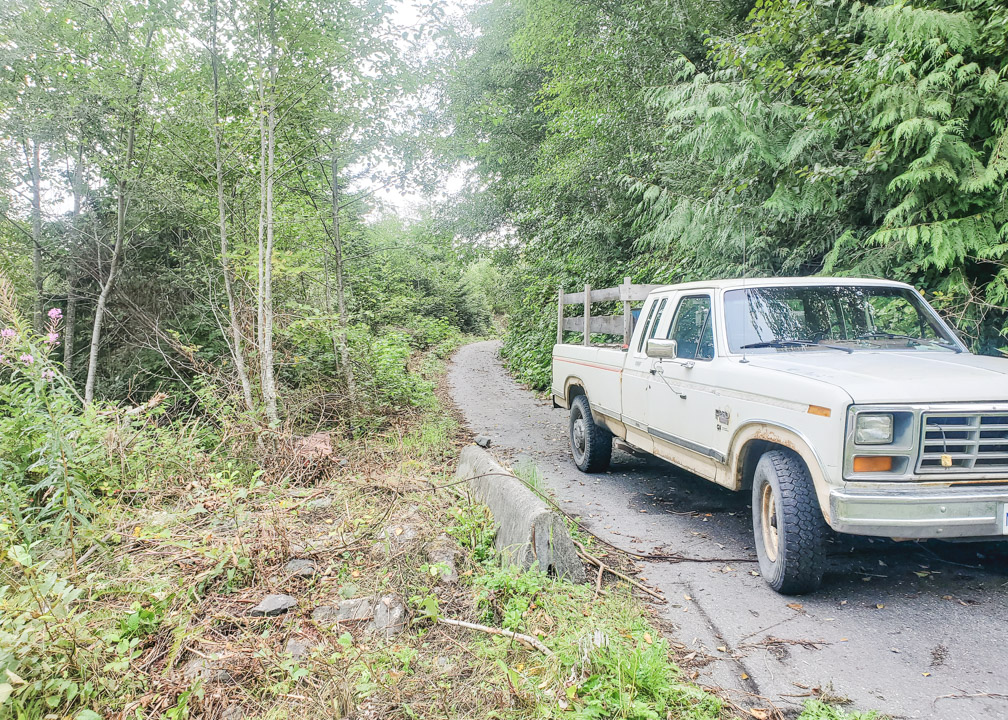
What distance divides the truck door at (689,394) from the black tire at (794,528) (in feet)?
1.85

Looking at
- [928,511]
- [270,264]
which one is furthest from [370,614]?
[270,264]

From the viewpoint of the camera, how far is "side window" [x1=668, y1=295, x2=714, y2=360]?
4.56 m

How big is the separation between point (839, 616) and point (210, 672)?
3441 mm

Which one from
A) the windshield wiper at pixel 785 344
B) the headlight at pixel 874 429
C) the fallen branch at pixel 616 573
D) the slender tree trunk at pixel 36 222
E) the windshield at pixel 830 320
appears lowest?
the fallen branch at pixel 616 573

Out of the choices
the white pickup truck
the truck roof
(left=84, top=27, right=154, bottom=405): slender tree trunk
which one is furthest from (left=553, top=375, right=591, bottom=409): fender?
(left=84, top=27, right=154, bottom=405): slender tree trunk

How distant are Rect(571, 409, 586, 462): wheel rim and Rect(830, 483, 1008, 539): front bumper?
12.5ft

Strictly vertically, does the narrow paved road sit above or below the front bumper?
below

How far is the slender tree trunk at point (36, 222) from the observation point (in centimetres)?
905

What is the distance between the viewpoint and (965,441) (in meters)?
3.00

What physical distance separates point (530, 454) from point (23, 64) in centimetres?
972

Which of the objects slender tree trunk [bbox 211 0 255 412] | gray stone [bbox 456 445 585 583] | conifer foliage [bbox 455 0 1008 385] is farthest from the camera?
slender tree trunk [bbox 211 0 255 412]

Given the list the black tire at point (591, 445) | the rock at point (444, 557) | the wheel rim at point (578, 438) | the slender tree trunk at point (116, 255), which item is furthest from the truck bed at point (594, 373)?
the slender tree trunk at point (116, 255)

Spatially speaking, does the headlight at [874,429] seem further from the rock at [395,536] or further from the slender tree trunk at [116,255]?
the slender tree trunk at [116,255]

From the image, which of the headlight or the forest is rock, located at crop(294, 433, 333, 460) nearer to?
the forest
